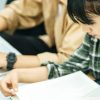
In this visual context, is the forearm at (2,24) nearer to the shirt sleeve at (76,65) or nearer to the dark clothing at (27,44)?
the dark clothing at (27,44)

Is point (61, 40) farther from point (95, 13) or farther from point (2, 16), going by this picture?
point (95, 13)

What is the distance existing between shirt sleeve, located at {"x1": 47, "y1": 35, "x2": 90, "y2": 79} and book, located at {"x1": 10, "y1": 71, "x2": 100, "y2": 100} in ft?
0.24

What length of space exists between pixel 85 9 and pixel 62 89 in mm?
282

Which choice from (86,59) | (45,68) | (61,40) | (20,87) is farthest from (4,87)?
(61,40)

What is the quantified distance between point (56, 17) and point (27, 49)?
0.25 m

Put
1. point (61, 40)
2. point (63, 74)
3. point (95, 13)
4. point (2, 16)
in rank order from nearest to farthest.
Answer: point (95, 13) → point (63, 74) → point (61, 40) → point (2, 16)

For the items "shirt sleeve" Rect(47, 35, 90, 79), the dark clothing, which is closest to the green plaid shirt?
"shirt sleeve" Rect(47, 35, 90, 79)

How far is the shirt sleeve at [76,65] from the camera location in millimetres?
1228

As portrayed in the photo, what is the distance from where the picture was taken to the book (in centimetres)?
105

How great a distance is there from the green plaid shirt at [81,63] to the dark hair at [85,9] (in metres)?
0.21

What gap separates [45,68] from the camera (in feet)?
4.10

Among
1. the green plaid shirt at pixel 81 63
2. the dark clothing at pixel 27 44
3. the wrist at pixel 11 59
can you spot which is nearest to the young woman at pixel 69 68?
the green plaid shirt at pixel 81 63

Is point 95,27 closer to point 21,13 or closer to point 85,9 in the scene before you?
point 85,9

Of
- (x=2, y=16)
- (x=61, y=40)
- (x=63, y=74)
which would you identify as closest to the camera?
(x=63, y=74)
